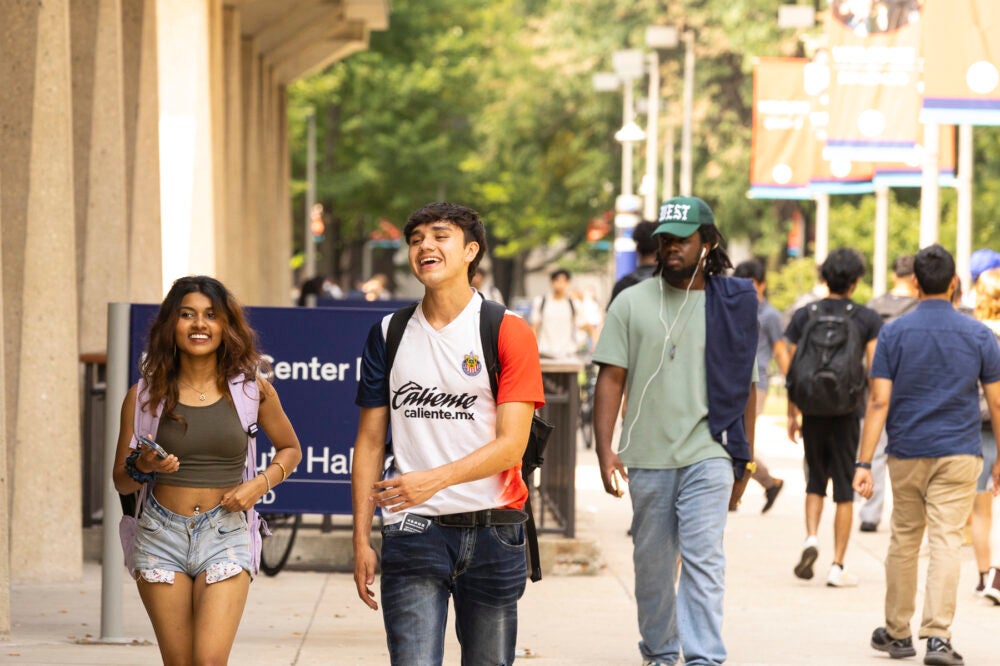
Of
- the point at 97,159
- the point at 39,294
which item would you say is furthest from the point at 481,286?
the point at 39,294

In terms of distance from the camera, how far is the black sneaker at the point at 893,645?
873 cm

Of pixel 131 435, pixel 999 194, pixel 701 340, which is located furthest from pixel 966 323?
pixel 999 194

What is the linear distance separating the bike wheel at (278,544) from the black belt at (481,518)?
5837 mm

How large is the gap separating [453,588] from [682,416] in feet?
7.91

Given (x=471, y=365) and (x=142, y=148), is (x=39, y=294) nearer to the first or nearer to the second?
(x=142, y=148)

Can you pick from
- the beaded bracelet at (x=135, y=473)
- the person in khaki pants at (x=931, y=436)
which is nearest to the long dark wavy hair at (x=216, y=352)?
the beaded bracelet at (x=135, y=473)

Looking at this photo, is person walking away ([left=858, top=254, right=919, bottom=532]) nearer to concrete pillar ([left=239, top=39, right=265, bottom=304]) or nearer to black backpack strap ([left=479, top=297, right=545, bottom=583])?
black backpack strap ([left=479, top=297, right=545, bottom=583])

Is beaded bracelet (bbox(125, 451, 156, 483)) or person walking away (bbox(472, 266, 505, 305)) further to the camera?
person walking away (bbox(472, 266, 505, 305))

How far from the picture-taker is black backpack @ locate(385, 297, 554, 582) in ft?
17.5

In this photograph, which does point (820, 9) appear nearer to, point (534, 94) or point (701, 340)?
point (534, 94)

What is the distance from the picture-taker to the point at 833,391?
1106 centimetres

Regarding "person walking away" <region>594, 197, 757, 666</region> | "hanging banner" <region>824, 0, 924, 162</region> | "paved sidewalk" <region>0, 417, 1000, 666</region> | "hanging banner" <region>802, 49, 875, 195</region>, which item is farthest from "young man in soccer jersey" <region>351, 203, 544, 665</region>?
"hanging banner" <region>802, 49, 875, 195</region>

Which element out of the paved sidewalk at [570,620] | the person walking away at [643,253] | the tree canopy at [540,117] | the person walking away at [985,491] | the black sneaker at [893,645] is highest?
the tree canopy at [540,117]

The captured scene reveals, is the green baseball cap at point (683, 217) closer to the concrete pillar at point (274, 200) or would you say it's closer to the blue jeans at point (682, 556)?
the blue jeans at point (682, 556)
